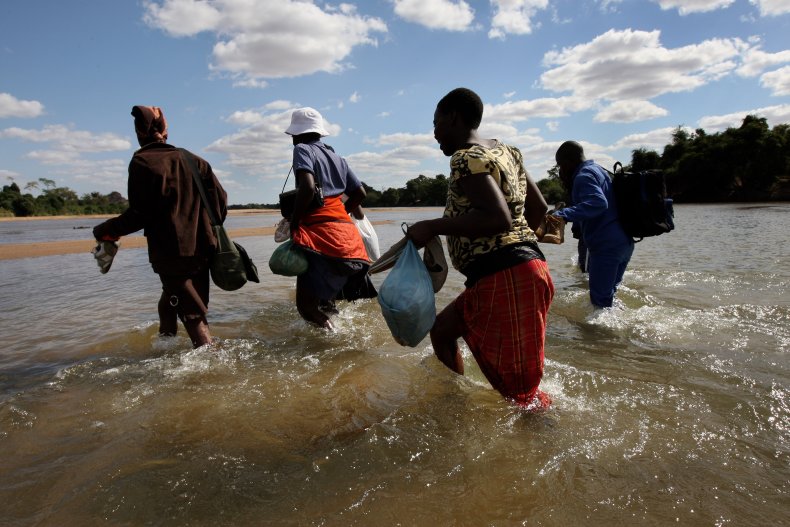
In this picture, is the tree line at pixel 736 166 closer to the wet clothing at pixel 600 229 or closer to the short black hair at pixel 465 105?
the wet clothing at pixel 600 229

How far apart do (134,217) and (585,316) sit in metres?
4.30

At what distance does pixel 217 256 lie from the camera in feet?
12.2

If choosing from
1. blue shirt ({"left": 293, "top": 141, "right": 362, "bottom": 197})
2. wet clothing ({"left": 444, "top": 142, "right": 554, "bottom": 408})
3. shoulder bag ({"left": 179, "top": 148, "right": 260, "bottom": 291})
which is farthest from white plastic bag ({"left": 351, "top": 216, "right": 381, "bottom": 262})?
wet clothing ({"left": 444, "top": 142, "right": 554, "bottom": 408})

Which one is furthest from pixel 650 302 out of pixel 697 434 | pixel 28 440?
pixel 28 440

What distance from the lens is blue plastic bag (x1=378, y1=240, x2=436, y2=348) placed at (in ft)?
7.31

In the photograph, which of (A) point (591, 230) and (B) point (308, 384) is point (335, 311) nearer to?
(B) point (308, 384)

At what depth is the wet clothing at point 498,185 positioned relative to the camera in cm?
209

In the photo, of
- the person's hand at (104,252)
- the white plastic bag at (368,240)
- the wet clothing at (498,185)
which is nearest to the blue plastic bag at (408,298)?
the wet clothing at (498,185)

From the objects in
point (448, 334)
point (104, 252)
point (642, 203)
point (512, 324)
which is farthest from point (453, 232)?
point (642, 203)

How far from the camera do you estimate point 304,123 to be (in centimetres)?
411

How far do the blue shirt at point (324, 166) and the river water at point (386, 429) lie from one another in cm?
140

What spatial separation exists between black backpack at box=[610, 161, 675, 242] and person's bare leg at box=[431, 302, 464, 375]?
2571 millimetres

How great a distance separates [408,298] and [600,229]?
9.83 ft

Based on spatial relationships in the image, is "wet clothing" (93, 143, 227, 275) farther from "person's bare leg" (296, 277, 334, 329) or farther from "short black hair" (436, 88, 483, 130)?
"short black hair" (436, 88, 483, 130)
